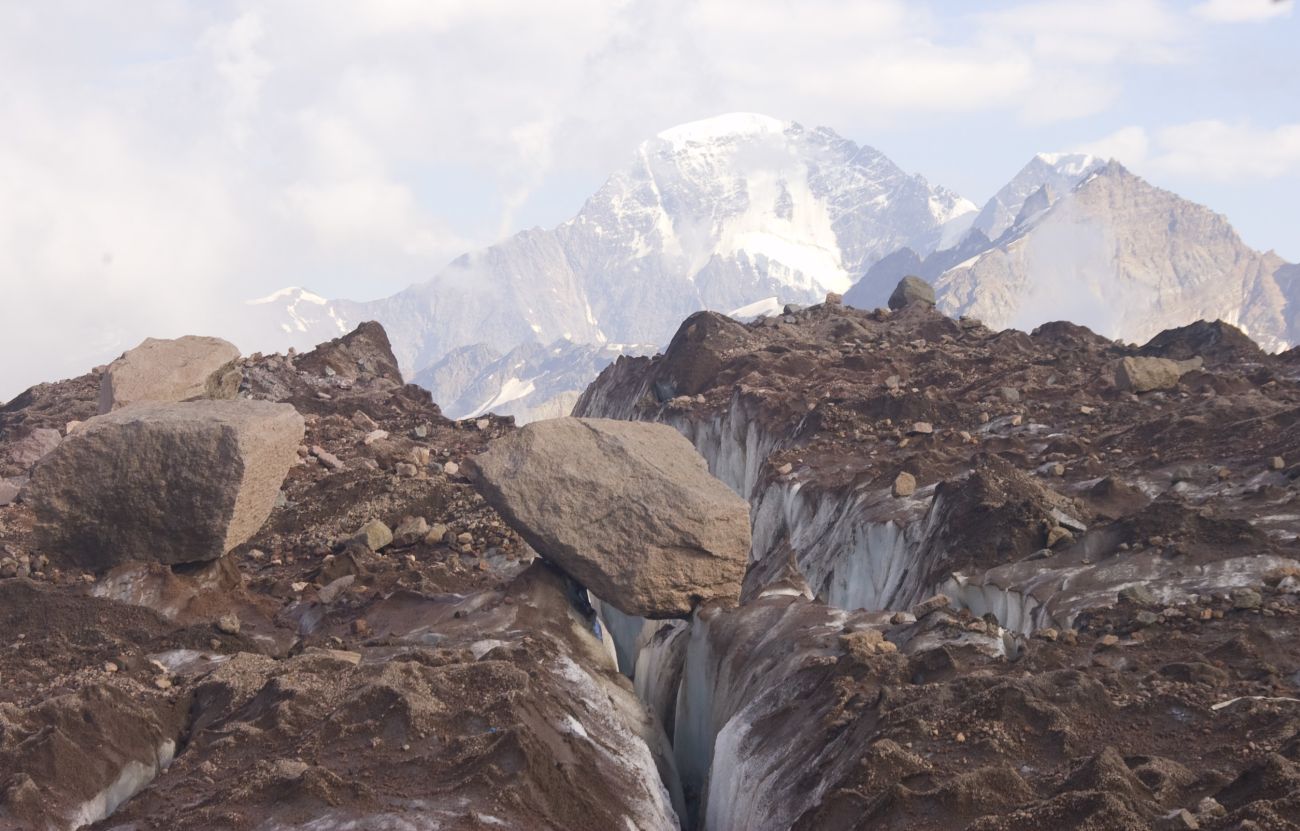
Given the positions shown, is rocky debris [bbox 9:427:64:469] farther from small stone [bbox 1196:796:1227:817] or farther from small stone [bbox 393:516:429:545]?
small stone [bbox 1196:796:1227:817]

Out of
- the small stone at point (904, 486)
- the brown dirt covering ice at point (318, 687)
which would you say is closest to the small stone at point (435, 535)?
the brown dirt covering ice at point (318, 687)

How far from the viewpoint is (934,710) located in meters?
12.8

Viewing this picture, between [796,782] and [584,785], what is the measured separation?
192 cm

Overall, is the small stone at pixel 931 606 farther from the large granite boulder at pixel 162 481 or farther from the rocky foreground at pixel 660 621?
the large granite boulder at pixel 162 481

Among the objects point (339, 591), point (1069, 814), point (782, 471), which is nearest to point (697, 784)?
→ point (339, 591)

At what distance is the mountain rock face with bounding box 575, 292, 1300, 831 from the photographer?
1121cm

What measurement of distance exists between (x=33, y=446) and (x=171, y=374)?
5.08 m

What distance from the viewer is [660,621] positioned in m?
21.0

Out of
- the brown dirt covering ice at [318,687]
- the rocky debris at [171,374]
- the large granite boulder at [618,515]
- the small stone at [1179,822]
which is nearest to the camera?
the small stone at [1179,822]

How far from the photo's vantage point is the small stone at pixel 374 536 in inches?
953

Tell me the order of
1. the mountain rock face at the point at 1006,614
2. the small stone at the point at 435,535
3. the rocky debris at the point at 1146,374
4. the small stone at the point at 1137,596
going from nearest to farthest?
the mountain rock face at the point at 1006,614 < the small stone at the point at 1137,596 < the small stone at the point at 435,535 < the rocky debris at the point at 1146,374

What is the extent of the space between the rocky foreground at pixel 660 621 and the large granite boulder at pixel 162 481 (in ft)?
0.17

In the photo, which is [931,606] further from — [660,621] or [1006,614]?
[660,621]

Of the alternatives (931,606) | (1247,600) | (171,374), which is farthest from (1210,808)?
(171,374)
